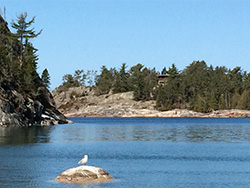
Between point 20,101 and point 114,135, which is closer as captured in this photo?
point 114,135

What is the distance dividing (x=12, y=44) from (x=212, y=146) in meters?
87.7

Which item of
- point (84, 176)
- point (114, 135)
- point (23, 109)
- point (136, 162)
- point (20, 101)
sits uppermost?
point (20, 101)

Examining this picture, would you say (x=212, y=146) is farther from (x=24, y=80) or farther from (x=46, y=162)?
(x=24, y=80)

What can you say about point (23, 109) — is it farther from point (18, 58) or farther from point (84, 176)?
point (84, 176)

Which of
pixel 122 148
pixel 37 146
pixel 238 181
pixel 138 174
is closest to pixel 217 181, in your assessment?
pixel 238 181

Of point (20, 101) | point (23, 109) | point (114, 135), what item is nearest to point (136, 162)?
point (114, 135)

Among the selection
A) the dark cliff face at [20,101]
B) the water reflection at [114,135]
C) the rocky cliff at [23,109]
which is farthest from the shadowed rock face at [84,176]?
the dark cliff face at [20,101]

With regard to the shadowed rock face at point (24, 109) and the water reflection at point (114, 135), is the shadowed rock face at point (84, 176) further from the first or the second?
the shadowed rock face at point (24, 109)

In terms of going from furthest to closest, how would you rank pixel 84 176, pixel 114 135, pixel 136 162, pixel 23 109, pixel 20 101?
1. pixel 20 101
2. pixel 23 109
3. pixel 114 135
4. pixel 136 162
5. pixel 84 176

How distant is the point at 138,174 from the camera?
45562mm

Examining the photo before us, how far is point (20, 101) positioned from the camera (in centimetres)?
12500

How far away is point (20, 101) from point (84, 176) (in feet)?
291

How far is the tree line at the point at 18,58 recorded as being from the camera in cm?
13238

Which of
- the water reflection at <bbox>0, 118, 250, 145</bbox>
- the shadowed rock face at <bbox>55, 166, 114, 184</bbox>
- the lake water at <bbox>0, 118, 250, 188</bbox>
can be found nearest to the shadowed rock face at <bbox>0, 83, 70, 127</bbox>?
the water reflection at <bbox>0, 118, 250, 145</bbox>
